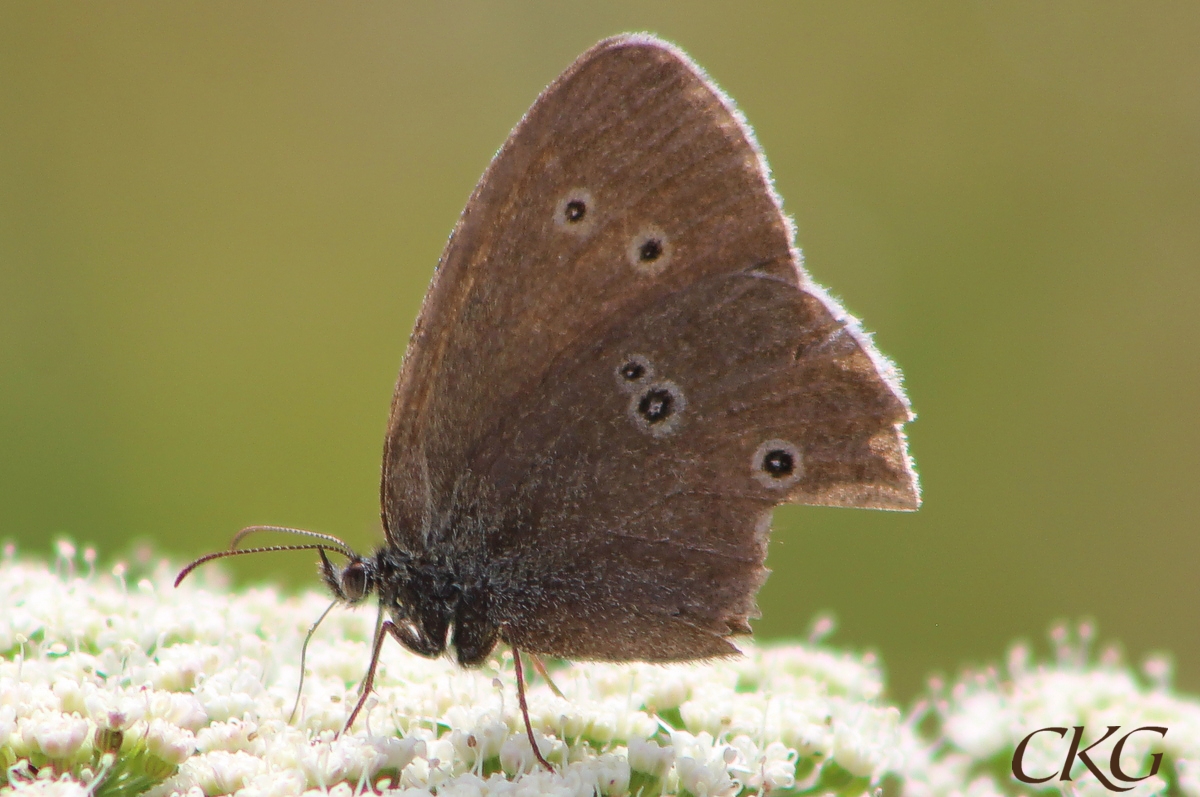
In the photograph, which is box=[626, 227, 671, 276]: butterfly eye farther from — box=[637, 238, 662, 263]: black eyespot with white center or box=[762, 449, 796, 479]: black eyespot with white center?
box=[762, 449, 796, 479]: black eyespot with white center

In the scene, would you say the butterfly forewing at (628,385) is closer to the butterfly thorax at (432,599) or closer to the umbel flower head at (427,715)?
the butterfly thorax at (432,599)

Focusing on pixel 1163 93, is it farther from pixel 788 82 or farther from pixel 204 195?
pixel 204 195

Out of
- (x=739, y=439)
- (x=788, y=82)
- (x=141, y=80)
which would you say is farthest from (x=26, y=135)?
(x=739, y=439)

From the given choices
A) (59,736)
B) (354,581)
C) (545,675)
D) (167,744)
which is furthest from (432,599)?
(59,736)

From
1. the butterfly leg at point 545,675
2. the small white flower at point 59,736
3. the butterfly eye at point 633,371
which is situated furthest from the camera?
the butterfly leg at point 545,675

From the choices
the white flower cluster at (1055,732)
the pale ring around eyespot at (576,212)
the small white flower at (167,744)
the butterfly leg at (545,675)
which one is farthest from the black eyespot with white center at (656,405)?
the white flower cluster at (1055,732)

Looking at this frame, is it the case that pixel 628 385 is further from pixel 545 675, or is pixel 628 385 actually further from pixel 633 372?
pixel 545 675
